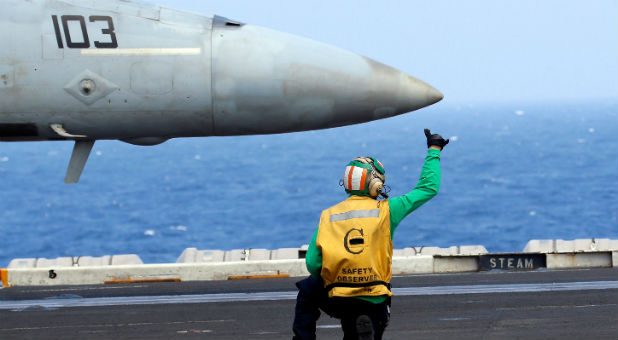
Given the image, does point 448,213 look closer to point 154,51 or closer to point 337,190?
point 337,190

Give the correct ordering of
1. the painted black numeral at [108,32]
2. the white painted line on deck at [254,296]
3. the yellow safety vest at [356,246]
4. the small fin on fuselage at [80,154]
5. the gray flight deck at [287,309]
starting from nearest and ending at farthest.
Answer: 1. the yellow safety vest at [356,246]
2. the painted black numeral at [108,32]
3. the small fin on fuselage at [80,154]
4. the gray flight deck at [287,309]
5. the white painted line on deck at [254,296]

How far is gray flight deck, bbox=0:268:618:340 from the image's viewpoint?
45.1 feet

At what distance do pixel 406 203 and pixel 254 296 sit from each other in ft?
28.6

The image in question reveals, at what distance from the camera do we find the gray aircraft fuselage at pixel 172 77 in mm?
11414

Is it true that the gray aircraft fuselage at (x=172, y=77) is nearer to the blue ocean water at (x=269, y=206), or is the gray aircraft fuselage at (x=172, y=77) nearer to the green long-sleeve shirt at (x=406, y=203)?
the green long-sleeve shirt at (x=406, y=203)

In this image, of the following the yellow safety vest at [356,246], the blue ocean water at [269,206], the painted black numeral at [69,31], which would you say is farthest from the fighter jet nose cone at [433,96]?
the blue ocean water at [269,206]

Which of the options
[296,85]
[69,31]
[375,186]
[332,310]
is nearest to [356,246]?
[375,186]

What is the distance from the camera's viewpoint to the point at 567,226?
105 metres

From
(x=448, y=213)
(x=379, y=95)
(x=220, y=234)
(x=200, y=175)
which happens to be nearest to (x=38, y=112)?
(x=379, y=95)

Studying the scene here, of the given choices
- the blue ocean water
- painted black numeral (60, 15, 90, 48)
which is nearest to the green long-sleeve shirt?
painted black numeral (60, 15, 90, 48)

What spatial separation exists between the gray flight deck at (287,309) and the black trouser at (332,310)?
4438 millimetres

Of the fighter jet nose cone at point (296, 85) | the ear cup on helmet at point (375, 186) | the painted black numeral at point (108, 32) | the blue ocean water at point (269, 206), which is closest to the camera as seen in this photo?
the ear cup on helmet at point (375, 186)

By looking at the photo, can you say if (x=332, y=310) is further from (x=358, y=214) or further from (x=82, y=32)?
(x=82, y=32)

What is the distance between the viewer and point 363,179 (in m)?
8.53
